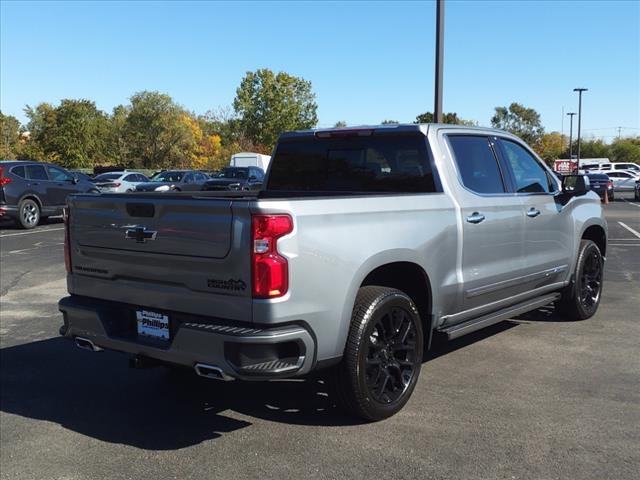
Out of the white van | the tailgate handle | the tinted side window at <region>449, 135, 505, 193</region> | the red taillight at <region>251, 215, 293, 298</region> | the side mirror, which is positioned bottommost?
the red taillight at <region>251, 215, 293, 298</region>

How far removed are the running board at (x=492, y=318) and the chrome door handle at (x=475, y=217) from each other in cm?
79

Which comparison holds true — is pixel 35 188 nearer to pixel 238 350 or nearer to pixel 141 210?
pixel 141 210

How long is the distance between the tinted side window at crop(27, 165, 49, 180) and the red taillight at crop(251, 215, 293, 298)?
16238 millimetres

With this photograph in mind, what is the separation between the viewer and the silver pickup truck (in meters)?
3.46

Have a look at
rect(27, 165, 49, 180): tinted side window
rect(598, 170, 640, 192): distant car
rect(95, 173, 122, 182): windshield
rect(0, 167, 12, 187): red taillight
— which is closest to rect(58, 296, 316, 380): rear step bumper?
rect(0, 167, 12, 187): red taillight

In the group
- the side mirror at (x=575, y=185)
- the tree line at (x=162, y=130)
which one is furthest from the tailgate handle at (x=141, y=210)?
the tree line at (x=162, y=130)

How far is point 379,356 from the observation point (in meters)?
4.12

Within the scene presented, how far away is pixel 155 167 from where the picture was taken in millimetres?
67188

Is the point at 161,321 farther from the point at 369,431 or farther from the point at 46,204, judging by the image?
the point at 46,204

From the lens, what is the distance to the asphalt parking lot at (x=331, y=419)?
3586 millimetres

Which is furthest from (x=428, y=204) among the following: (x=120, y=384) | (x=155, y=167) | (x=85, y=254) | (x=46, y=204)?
(x=155, y=167)

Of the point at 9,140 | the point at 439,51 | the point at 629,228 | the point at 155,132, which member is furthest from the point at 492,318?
the point at 9,140

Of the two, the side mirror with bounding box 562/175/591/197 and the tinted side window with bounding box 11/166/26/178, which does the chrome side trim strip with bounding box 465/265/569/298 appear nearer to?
the side mirror with bounding box 562/175/591/197

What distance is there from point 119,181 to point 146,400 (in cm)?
2372
